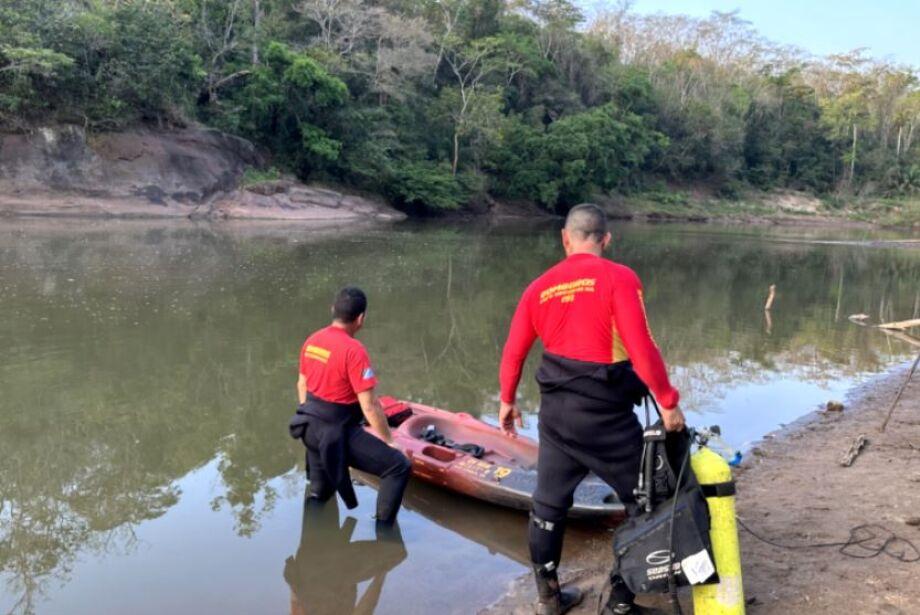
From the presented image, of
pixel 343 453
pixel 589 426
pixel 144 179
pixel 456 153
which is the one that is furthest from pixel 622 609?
pixel 456 153

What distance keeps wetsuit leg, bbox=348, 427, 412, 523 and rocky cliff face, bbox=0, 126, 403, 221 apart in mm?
25646

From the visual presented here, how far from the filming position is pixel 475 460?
17.5 feet

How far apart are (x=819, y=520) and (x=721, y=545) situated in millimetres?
1964

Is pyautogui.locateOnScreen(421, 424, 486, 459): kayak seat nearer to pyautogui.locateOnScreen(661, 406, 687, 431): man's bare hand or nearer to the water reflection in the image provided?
the water reflection

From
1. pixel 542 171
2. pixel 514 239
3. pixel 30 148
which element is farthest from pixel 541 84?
pixel 30 148

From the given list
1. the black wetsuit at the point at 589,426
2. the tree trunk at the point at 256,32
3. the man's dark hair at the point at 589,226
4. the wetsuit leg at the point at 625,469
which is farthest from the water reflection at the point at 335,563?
the tree trunk at the point at 256,32

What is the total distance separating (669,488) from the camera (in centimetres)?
310

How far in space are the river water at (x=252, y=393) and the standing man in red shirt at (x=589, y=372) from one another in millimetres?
1096

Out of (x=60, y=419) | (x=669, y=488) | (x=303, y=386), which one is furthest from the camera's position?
(x=60, y=419)

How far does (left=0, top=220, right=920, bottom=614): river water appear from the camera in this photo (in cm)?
426

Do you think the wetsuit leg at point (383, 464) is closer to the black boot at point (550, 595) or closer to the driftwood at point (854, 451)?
the black boot at point (550, 595)

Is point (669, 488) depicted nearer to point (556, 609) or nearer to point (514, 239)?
point (556, 609)

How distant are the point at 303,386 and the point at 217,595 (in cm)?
122

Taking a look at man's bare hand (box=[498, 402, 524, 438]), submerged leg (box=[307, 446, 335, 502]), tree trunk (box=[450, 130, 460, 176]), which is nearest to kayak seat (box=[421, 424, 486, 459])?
submerged leg (box=[307, 446, 335, 502])
